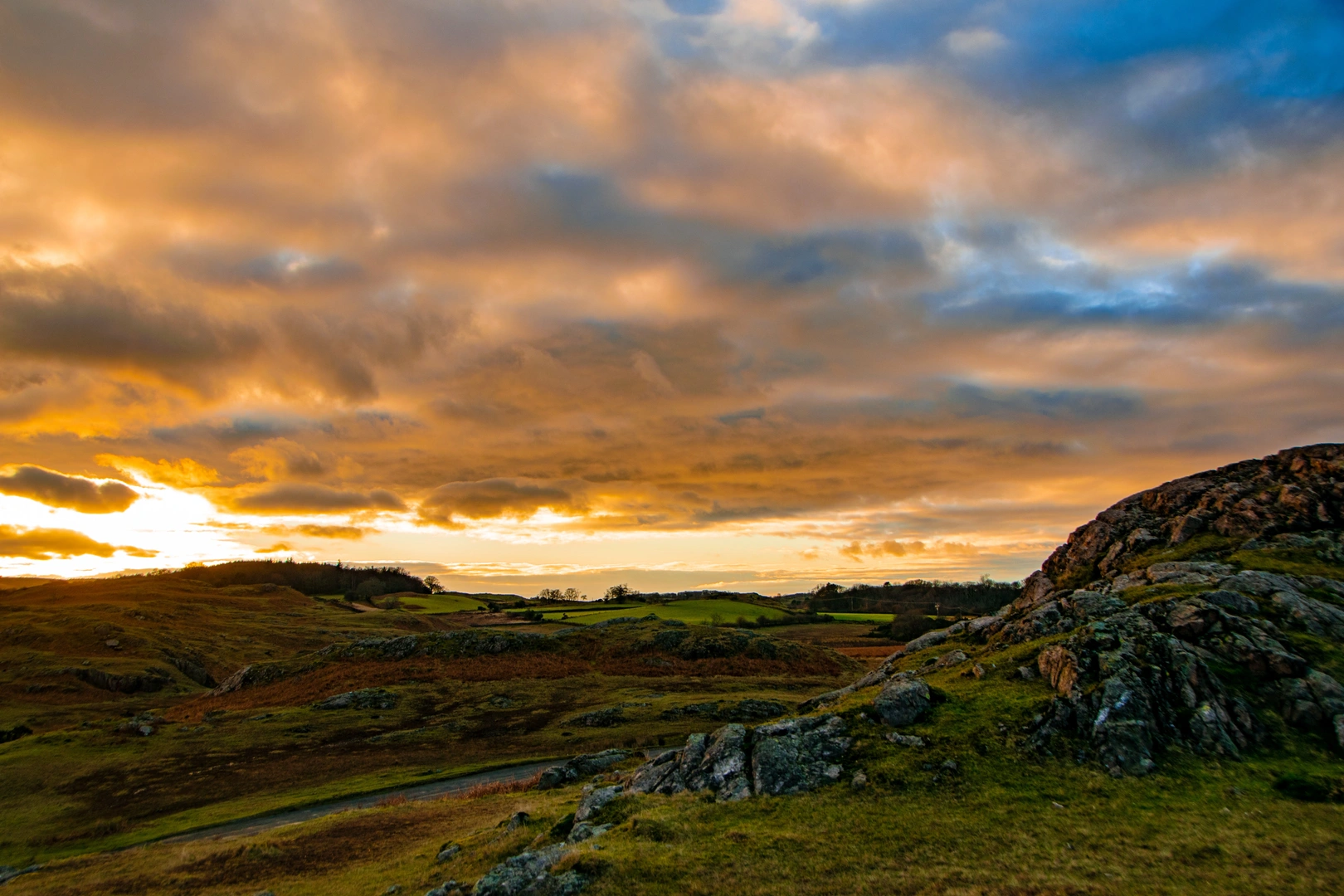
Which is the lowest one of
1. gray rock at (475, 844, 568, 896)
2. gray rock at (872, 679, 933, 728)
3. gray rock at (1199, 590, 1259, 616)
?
gray rock at (475, 844, 568, 896)

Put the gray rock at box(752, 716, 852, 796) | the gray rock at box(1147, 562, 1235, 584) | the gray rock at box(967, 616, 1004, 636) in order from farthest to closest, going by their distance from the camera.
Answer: the gray rock at box(967, 616, 1004, 636), the gray rock at box(1147, 562, 1235, 584), the gray rock at box(752, 716, 852, 796)

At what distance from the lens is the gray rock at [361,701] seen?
96250 millimetres

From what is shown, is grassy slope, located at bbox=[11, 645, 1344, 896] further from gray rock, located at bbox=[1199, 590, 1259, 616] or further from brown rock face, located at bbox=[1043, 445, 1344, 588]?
brown rock face, located at bbox=[1043, 445, 1344, 588]

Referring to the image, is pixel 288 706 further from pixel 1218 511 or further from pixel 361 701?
pixel 1218 511

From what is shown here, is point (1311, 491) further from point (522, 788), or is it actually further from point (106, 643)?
point (106, 643)

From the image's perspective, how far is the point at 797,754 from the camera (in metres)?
37.1

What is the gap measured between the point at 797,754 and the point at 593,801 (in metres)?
12.3

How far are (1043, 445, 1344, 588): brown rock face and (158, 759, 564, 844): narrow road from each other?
57.4 meters

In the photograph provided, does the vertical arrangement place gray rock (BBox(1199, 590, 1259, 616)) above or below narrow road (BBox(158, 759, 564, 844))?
above

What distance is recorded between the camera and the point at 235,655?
153 m

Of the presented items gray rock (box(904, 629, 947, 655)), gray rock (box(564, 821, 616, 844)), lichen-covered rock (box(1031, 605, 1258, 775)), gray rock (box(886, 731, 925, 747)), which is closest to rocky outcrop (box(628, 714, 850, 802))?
gray rock (box(886, 731, 925, 747))

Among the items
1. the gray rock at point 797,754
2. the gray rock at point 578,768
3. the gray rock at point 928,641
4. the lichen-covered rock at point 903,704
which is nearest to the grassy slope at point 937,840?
the lichen-covered rock at point 903,704

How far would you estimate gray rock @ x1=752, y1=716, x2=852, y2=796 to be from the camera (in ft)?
116

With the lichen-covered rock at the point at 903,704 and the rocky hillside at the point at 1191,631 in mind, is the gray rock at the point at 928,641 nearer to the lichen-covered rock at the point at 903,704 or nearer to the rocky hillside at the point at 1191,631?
the rocky hillside at the point at 1191,631
